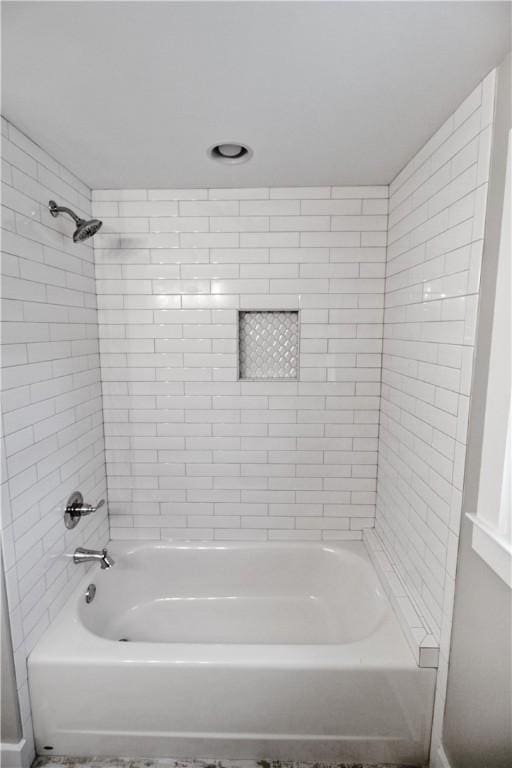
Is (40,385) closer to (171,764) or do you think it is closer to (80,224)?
(80,224)

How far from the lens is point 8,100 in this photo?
114 centimetres

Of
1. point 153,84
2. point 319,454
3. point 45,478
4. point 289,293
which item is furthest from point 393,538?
point 153,84

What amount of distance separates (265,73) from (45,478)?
1.60 metres

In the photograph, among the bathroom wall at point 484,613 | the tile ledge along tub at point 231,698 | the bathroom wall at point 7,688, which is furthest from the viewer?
the tile ledge along tub at point 231,698

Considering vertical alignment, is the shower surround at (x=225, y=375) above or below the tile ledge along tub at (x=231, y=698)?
above

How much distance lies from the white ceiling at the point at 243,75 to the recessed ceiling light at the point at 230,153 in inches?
1.6

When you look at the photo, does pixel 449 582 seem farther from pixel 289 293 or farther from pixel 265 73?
pixel 265 73

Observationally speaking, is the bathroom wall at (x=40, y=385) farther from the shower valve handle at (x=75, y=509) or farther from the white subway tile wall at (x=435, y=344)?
the white subway tile wall at (x=435, y=344)

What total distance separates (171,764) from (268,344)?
72.8 inches

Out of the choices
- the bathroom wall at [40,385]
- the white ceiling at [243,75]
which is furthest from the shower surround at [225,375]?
the white ceiling at [243,75]

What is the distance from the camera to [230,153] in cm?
153

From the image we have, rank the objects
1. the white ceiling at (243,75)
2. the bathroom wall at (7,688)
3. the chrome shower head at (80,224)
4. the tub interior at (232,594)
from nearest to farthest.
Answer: the white ceiling at (243,75)
the bathroom wall at (7,688)
the chrome shower head at (80,224)
the tub interior at (232,594)

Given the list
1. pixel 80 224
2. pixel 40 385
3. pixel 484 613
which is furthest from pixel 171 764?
pixel 80 224

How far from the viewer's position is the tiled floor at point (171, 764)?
1.38 meters
